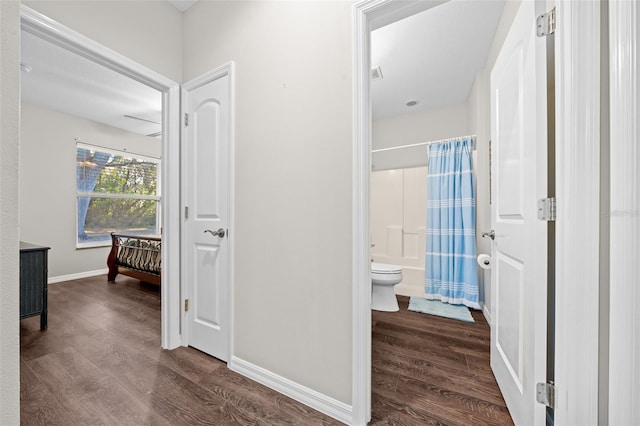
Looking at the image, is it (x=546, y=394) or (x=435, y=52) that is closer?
(x=546, y=394)

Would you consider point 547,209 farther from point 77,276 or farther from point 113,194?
point 113,194

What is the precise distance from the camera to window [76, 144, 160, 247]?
4.29 meters

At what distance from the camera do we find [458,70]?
2682 mm

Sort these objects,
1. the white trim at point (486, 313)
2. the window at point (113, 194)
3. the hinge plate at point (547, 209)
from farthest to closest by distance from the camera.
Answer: the window at point (113, 194) → the white trim at point (486, 313) → the hinge plate at point (547, 209)

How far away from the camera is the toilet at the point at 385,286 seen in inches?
105

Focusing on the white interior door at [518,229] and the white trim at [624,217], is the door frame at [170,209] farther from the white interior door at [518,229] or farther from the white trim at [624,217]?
the white trim at [624,217]

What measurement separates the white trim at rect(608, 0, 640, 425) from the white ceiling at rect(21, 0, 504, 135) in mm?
1547

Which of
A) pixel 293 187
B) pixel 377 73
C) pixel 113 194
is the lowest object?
pixel 293 187

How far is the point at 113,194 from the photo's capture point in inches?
185

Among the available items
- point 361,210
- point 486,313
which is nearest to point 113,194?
point 361,210

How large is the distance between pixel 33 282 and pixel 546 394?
3647 mm

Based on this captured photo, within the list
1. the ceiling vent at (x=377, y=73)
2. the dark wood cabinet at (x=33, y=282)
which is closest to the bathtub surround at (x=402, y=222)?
the ceiling vent at (x=377, y=73)

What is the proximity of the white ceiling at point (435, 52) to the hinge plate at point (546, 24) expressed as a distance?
3.91 ft

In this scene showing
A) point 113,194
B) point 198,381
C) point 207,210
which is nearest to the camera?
point 198,381
